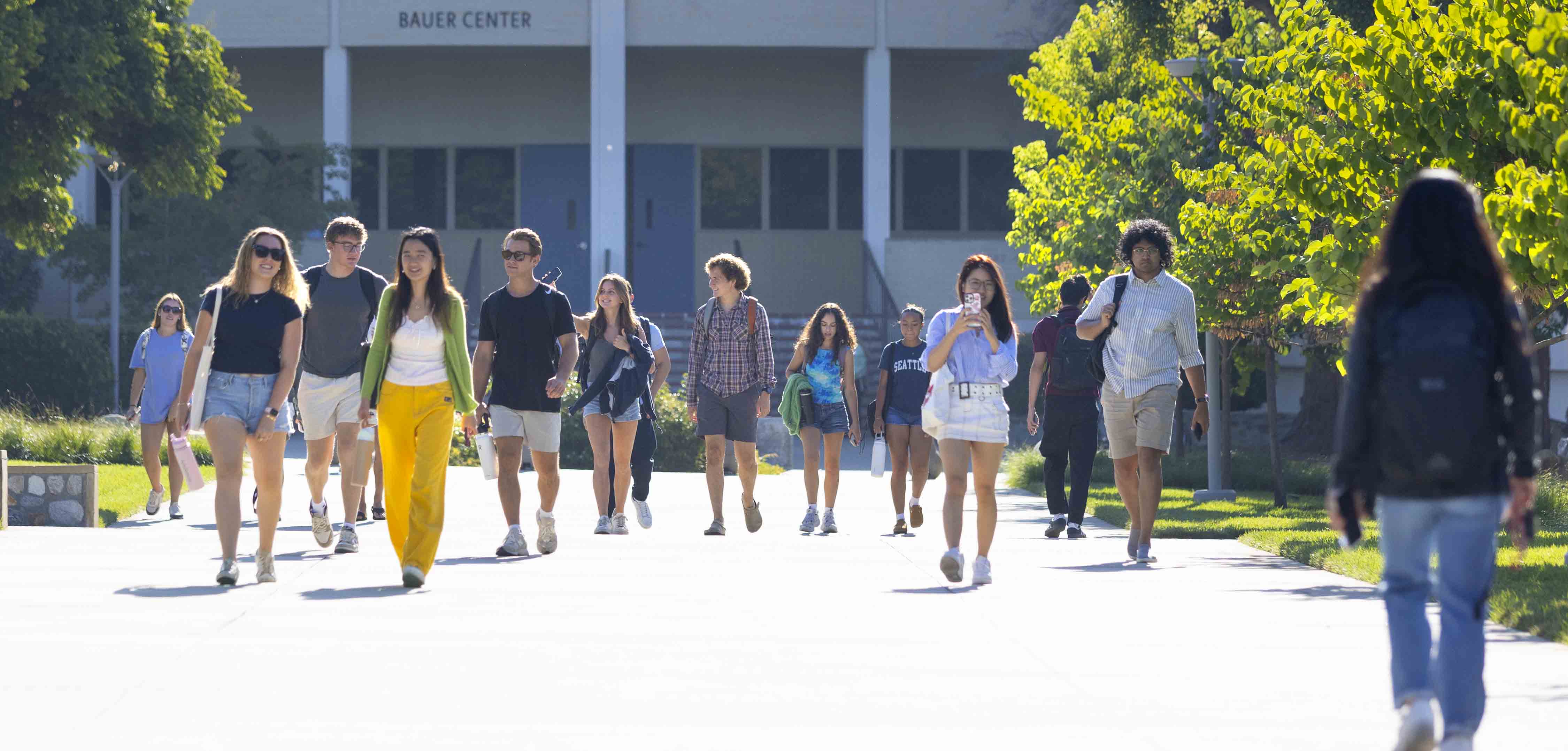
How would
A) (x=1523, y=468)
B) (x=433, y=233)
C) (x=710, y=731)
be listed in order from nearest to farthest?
(x=1523, y=468) → (x=710, y=731) → (x=433, y=233)

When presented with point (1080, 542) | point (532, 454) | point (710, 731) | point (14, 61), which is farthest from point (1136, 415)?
point (14, 61)

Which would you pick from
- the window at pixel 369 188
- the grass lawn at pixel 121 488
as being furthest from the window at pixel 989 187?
the grass lawn at pixel 121 488

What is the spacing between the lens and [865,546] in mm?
12352

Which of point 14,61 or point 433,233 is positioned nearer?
point 433,233

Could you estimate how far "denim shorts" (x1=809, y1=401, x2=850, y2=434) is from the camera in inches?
524

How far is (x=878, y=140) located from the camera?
33438mm

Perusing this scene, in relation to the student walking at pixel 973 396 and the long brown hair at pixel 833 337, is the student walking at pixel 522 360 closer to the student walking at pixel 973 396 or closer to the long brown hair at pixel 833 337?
the student walking at pixel 973 396

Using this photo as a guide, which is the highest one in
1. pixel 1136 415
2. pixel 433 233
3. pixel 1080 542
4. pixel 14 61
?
pixel 14 61

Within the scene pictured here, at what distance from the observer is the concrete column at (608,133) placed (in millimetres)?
32562

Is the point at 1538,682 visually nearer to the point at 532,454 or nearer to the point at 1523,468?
the point at 1523,468

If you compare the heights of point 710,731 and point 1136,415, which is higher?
point 1136,415

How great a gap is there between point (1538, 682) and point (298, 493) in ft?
40.6

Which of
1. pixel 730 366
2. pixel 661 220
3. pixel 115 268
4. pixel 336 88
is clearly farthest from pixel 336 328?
pixel 661 220

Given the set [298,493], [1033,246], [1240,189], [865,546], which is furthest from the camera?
[1033,246]
